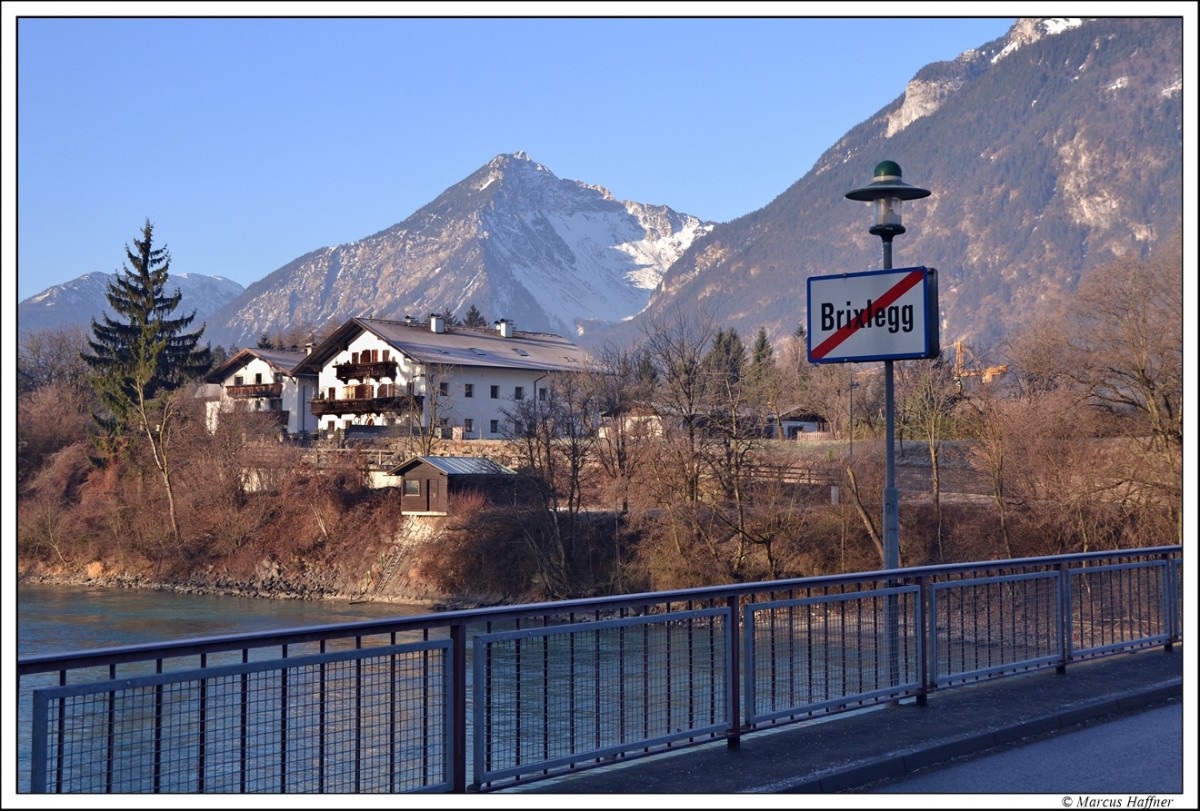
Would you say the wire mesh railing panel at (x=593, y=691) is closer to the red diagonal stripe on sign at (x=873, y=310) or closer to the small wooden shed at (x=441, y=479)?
the red diagonal stripe on sign at (x=873, y=310)

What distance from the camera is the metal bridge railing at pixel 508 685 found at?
20.3ft

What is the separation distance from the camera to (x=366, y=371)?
274 feet

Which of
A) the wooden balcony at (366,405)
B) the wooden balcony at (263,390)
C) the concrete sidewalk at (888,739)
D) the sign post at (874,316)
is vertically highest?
the wooden balcony at (263,390)

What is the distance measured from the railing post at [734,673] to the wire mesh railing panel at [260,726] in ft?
7.12

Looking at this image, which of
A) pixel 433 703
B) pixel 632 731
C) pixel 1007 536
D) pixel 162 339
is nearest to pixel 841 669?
pixel 632 731

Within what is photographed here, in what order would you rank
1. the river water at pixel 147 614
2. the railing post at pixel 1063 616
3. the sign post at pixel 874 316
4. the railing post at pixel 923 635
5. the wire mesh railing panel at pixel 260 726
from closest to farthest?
1. the wire mesh railing panel at pixel 260 726
2. the railing post at pixel 923 635
3. the sign post at pixel 874 316
4. the railing post at pixel 1063 616
5. the river water at pixel 147 614

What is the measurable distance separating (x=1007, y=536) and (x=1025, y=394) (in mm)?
4889

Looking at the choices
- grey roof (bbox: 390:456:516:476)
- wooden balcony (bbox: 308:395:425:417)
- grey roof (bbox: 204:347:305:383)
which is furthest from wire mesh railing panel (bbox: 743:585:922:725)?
grey roof (bbox: 204:347:305:383)

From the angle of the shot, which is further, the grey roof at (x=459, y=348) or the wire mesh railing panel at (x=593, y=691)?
the grey roof at (x=459, y=348)

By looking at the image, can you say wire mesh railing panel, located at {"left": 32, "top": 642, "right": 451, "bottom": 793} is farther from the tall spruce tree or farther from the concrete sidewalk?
the tall spruce tree

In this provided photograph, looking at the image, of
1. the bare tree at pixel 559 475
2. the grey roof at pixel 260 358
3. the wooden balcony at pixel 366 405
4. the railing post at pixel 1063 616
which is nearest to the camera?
the railing post at pixel 1063 616

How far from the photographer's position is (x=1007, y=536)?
42.7m

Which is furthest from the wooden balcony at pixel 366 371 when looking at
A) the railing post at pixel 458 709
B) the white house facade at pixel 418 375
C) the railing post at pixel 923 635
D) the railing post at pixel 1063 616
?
the railing post at pixel 458 709

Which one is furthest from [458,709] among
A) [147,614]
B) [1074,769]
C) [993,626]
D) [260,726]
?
[147,614]
